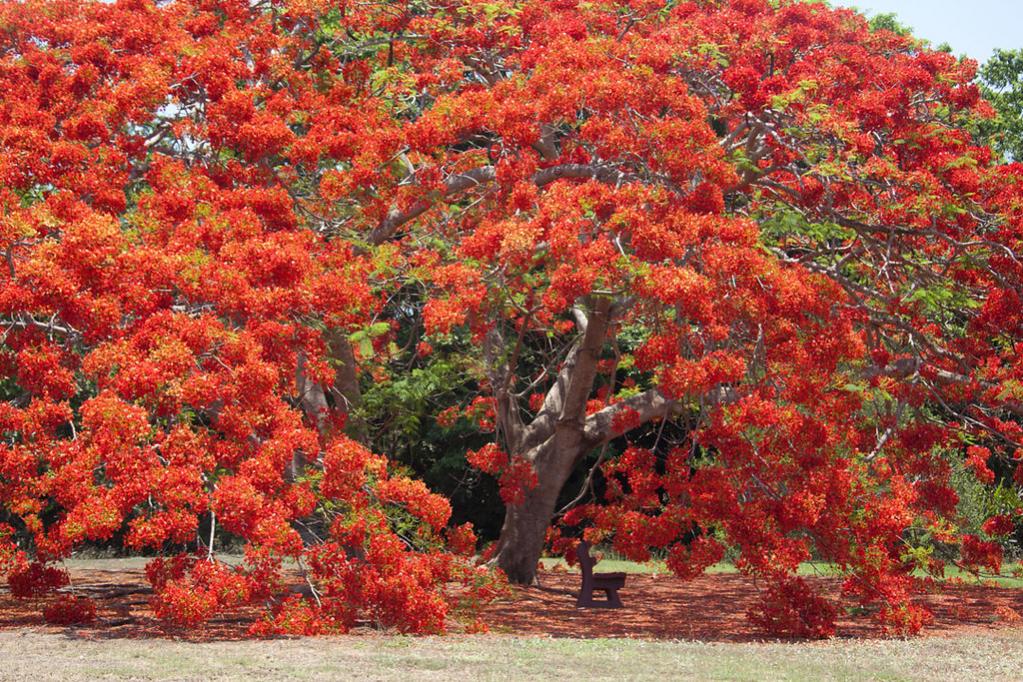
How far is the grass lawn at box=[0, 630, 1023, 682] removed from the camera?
19.1 feet

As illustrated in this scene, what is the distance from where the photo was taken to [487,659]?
6.44 metres

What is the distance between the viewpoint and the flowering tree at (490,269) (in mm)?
7297

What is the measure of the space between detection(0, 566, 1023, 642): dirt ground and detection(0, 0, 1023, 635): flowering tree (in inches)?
20.1

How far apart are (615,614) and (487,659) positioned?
395cm

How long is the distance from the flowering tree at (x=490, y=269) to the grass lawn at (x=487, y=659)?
476 millimetres

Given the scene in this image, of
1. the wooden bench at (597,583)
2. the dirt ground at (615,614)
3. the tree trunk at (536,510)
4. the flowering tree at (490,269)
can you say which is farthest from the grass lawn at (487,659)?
the tree trunk at (536,510)

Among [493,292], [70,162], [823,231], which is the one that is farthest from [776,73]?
[70,162]

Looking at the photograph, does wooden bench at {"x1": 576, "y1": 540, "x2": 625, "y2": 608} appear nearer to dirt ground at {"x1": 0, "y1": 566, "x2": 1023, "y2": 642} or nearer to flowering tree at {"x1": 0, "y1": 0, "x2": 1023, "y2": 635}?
dirt ground at {"x1": 0, "y1": 566, "x2": 1023, "y2": 642}

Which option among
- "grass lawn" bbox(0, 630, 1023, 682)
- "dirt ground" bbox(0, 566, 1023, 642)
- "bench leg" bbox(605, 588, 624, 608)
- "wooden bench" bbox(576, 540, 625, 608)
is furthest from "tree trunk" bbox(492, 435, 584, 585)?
"grass lawn" bbox(0, 630, 1023, 682)

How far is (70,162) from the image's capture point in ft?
28.8

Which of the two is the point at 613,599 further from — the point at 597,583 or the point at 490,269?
the point at 490,269

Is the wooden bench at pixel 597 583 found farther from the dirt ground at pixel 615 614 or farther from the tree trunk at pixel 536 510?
the tree trunk at pixel 536 510

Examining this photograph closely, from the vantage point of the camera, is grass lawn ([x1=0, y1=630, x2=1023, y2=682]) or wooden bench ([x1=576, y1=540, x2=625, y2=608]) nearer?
grass lawn ([x1=0, y1=630, x2=1023, y2=682])

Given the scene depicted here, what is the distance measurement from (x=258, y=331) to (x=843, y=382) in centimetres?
485
